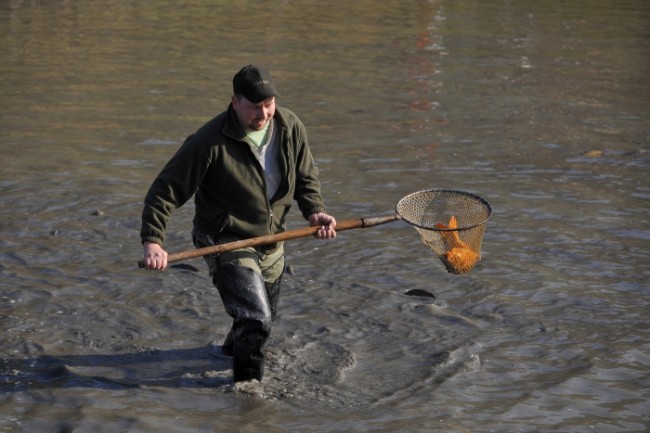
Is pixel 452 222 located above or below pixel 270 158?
below

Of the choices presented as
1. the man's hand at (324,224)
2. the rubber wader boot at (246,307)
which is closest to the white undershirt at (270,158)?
the man's hand at (324,224)

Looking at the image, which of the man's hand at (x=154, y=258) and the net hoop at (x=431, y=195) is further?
the net hoop at (x=431, y=195)

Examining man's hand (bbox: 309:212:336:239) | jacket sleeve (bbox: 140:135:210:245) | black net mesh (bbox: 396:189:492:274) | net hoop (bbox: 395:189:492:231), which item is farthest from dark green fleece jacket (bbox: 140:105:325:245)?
black net mesh (bbox: 396:189:492:274)

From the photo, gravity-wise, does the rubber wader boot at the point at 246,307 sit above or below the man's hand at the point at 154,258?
below

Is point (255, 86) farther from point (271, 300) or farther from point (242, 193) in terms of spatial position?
point (271, 300)

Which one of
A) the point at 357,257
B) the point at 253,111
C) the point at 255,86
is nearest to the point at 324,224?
the point at 253,111

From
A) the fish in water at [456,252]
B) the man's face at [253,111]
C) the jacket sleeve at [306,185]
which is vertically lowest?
the fish in water at [456,252]

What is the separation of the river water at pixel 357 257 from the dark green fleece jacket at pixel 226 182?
3.16 ft

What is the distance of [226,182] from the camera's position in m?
5.85

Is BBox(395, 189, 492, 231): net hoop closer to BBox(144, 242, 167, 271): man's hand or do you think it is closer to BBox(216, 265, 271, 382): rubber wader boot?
BBox(216, 265, 271, 382): rubber wader boot

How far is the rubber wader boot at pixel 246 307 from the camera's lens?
5.85 metres

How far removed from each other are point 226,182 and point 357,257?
9.52ft

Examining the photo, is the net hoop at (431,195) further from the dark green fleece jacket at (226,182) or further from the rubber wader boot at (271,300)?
the rubber wader boot at (271,300)

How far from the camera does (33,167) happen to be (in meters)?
10.9
